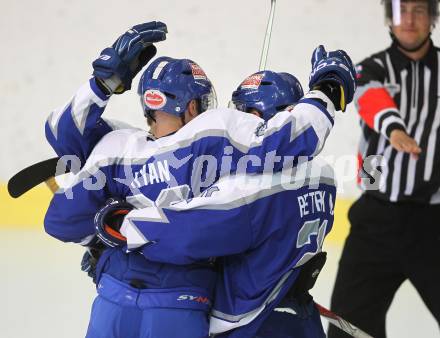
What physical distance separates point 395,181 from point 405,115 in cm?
24

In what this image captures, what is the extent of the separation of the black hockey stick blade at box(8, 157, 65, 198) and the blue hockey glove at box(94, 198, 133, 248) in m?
0.36

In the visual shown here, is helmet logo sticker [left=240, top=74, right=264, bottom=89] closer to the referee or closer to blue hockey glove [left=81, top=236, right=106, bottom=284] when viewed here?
blue hockey glove [left=81, top=236, right=106, bottom=284]

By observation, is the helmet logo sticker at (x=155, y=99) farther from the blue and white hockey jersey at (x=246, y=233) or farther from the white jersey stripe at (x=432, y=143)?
the white jersey stripe at (x=432, y=143)

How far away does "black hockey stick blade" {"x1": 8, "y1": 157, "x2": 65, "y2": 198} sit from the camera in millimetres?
2146

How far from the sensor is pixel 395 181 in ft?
9.37

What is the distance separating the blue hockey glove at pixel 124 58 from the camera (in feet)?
6.20

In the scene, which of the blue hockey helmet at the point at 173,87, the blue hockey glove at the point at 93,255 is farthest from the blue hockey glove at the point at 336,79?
the blue hockey glove at the point at 93,255

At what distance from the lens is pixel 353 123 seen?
476 cm

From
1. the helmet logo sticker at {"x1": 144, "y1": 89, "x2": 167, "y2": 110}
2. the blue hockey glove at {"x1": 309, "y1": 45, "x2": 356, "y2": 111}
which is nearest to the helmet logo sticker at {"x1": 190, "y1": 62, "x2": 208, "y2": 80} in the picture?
the helmet logo sticker at {"x1": 144, "y1": 89, "x2": 167, "y2": 110}

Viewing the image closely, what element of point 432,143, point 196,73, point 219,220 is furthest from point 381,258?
point 219,220

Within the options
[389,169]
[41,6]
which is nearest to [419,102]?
[389,169]

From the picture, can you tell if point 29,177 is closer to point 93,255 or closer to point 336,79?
point 93,255

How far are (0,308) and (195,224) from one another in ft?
6.96

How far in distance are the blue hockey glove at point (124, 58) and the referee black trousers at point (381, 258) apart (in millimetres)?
1208
